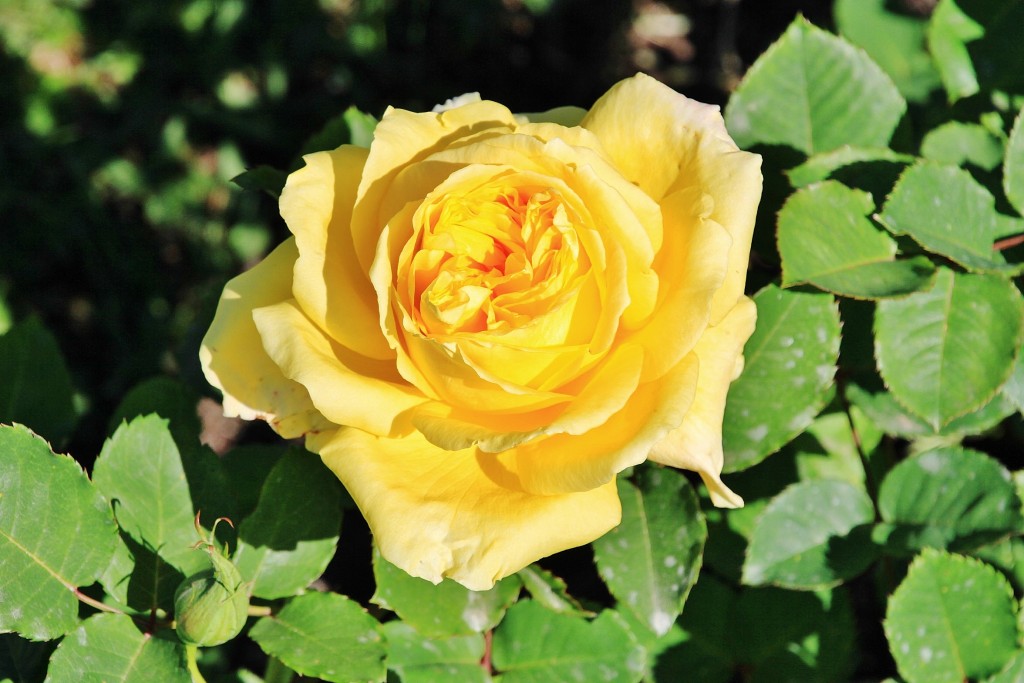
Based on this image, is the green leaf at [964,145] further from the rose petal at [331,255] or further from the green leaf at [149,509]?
the green leaf at [149,509]

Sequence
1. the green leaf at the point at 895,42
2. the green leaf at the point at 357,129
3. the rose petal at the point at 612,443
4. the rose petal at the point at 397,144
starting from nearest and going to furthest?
the rose petal at the point at 612,443
the rose petal at the point at 397,144
the green leaf at the point at 357,129
the green leaf at the point at 895,42

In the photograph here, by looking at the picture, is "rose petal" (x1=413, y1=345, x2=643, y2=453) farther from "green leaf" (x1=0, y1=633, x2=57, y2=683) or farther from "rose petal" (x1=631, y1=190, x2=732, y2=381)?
"green leaf" (x1=0, y1=633, x2=57, y2=683)

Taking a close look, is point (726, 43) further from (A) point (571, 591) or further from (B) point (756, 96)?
(A) point (571, 591)

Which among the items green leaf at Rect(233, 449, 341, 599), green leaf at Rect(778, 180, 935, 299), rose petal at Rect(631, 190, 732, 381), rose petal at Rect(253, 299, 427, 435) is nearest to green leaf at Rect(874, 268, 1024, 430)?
green leaf at Rect(778, 180, 935, 299)

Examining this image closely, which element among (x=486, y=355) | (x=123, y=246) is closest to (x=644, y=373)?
(x=486, y=355)

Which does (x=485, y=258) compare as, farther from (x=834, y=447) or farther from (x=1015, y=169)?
(x=834, y=447)

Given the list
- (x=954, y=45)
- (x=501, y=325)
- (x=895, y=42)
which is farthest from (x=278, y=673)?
(x=895, y=42)

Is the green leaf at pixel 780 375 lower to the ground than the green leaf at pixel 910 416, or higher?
higher

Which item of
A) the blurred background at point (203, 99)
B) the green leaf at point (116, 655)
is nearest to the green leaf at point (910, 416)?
the green leaf at point (116, 655)
